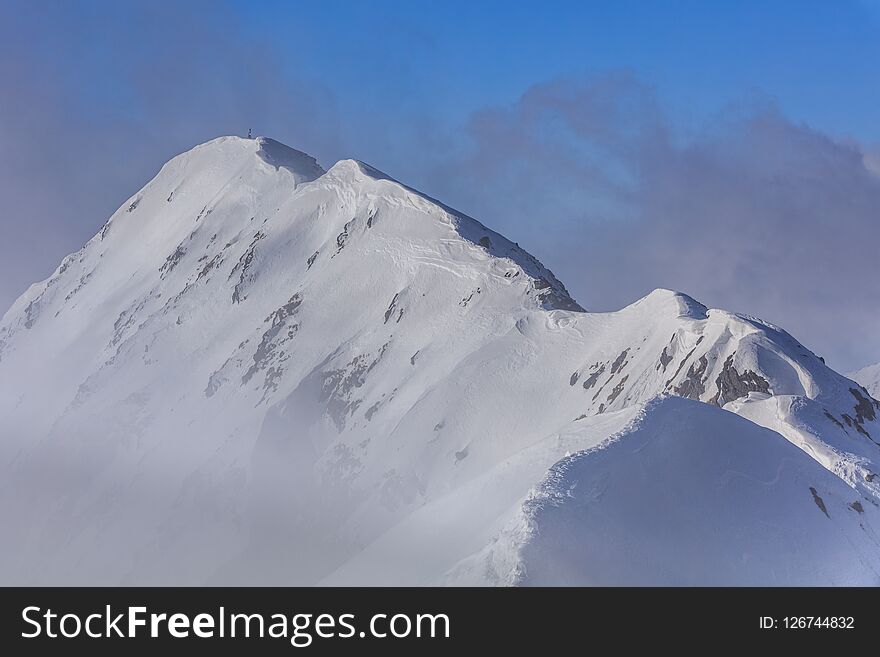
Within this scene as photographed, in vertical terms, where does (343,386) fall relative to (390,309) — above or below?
below

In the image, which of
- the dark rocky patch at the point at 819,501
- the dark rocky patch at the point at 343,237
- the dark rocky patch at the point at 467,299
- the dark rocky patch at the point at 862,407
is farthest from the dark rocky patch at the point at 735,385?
the dark rocky patch at the point at 343,237

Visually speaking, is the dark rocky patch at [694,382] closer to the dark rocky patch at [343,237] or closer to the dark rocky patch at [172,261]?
the dark rocky patch at [343,237]

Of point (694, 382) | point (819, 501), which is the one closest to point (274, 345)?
point (694, 382)

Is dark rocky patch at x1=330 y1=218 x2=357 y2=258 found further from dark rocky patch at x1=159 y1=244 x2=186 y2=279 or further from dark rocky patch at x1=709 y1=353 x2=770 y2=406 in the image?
dark rocky patch at x1=709 y1=353 x2=770 y2=406

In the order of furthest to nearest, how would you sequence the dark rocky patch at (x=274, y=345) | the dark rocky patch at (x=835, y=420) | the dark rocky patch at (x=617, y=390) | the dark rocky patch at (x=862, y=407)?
1. the dark rocky patch at (x=274, y=345)
2. the dark rocky patch at (x=617, y=390)
3. the dark rocky patch at (x=862, y=407)
4. the dark rocky patch at (x=835, y=420)

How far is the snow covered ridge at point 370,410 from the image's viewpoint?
46.7 metres

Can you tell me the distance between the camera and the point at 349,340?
11738 centimetres

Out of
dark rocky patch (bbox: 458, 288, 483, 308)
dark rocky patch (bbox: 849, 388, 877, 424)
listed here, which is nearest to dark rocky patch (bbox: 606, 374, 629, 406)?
dark rocky patch (bbox: 849, 388, 877, 424)

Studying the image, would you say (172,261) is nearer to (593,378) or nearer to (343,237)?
(343,237)

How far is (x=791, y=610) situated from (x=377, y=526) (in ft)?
182

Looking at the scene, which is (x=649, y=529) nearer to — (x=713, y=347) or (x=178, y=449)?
(x=713, y=347)

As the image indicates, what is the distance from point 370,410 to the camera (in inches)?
4097

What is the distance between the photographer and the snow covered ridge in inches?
1838

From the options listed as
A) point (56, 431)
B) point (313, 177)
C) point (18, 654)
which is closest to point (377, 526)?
point (18, 654)
